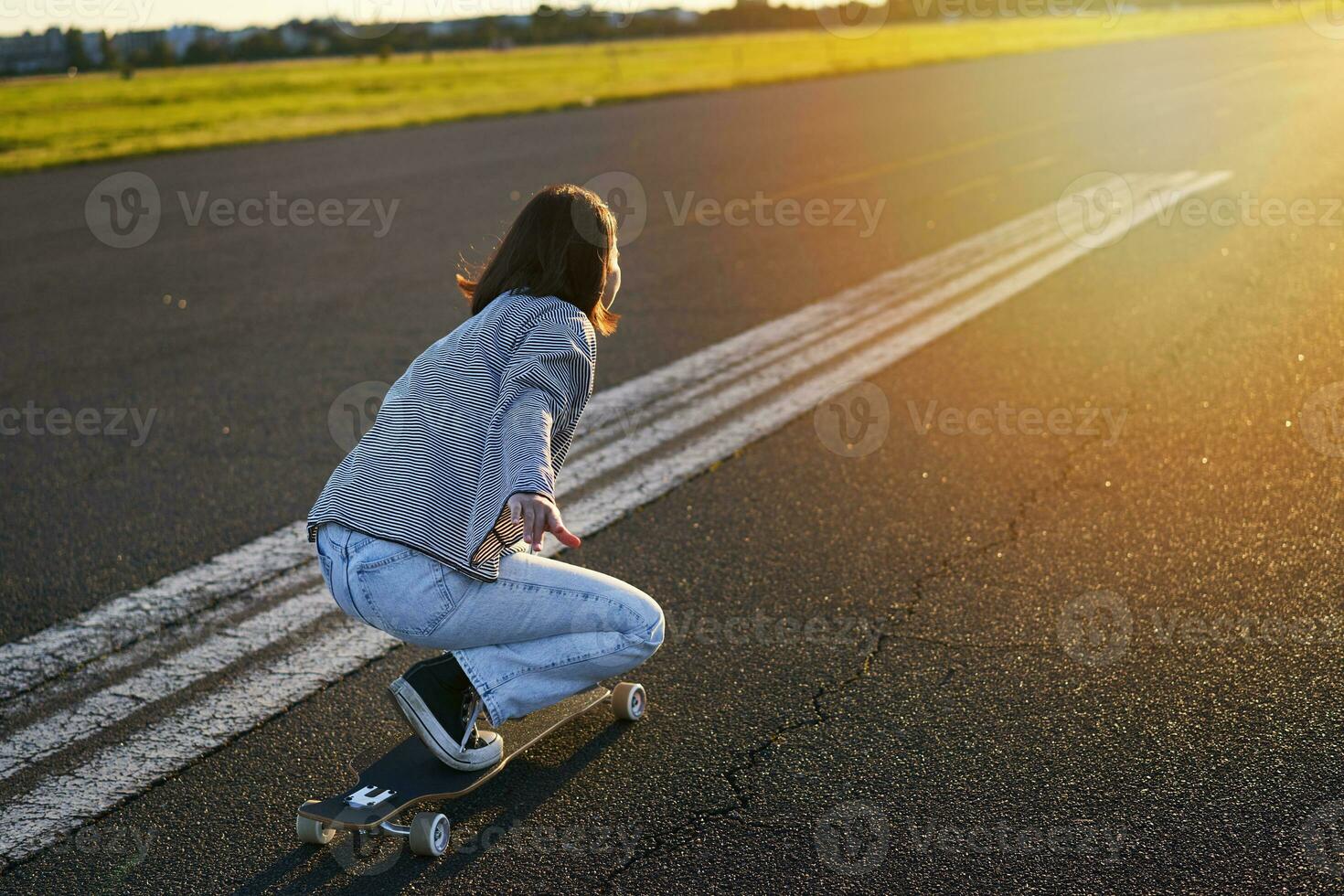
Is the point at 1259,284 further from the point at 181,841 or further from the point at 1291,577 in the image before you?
the point at 181,841

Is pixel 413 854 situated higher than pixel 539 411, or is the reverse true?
pixel 539 411

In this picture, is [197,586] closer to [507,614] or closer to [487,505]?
[507,614]

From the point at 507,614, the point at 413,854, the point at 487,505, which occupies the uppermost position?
the point at 487,505

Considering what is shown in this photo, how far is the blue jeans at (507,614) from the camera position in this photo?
121 inches

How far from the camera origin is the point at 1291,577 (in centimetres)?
428

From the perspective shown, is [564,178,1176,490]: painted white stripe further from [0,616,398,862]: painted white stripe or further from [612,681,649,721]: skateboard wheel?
[612,681,649,721]: skateboard wheel

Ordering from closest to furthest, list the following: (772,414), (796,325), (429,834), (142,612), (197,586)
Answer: (429,834) → (142,612) → (197,586) → (772,414) → (796,325)

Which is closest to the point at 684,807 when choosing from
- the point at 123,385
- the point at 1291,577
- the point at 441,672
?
the point at 441,672

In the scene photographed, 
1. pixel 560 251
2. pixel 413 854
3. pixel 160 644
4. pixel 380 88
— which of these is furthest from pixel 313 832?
pixel 380 88

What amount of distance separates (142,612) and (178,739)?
3.13ft

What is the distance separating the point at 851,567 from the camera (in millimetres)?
4520

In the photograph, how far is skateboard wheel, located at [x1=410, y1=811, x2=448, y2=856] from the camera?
9.73ft

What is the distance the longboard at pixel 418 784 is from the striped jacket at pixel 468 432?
1.75 feet

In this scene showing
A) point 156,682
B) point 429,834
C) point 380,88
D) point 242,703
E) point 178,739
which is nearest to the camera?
point 429,834
